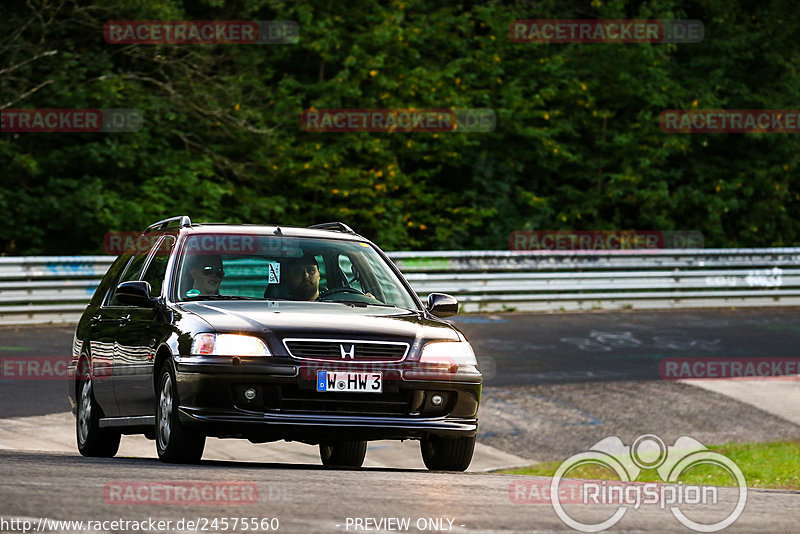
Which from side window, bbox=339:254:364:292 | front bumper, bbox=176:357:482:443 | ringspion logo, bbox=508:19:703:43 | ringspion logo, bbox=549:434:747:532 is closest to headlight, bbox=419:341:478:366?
front bumper, bbox=176:357:482:443

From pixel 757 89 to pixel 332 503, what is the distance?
102ft

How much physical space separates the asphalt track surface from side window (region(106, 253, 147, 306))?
1.21 meters

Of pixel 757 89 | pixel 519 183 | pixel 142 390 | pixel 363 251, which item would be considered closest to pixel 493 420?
pixel 363 251

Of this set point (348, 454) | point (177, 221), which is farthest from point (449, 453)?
point (177, 221)

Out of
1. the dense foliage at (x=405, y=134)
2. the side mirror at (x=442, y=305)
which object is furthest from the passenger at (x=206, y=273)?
the dense foliage at (x=405, y=134)

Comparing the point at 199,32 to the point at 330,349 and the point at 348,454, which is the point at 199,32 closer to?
the point at 348,454

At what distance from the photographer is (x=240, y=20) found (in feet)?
99.1

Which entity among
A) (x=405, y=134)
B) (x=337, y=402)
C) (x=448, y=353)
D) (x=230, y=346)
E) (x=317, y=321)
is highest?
(x=405, y=134)

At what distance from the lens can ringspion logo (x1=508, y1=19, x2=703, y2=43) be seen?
33875 mm

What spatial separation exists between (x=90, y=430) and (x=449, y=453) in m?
2.89

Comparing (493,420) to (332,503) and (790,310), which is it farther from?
(790,310)

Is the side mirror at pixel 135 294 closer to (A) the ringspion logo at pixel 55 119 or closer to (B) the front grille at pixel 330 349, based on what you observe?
(B) the front grille at pixel 330 349

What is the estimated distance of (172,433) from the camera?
876 cm

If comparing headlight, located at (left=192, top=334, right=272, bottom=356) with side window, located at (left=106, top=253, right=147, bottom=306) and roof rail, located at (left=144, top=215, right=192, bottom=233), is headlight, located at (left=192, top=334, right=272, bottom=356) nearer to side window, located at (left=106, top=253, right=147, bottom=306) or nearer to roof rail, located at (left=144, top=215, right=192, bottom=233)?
roof rail, located at (left=144, top=215, right=192, bottom=233)
